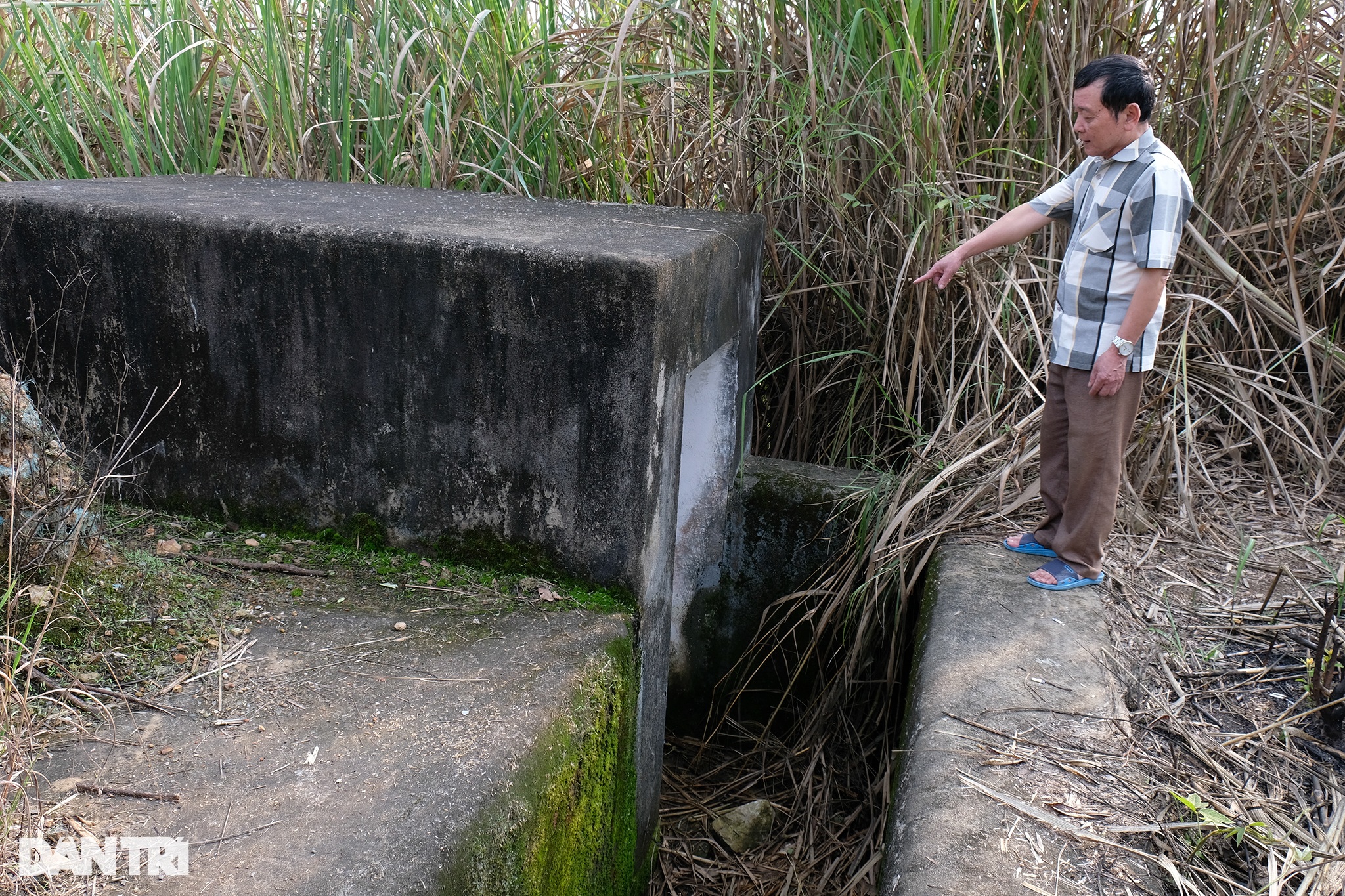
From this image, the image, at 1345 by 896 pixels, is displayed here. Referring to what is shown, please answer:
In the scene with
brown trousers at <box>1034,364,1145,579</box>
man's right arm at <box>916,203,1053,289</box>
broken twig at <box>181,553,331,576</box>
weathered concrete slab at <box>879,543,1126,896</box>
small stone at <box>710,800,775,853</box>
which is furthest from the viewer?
small stone at <box>710,800,775,853</box>

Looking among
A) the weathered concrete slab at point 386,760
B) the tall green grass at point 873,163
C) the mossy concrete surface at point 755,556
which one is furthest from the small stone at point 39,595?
the mossy concrete surface at point 755,556

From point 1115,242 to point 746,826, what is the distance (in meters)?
1.75

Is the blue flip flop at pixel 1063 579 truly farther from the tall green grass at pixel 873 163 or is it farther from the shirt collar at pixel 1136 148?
the shirt collar at pixel 1136 148

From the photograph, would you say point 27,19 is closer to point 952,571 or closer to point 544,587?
point 544,587

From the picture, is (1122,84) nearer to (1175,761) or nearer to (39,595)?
(1175,761)

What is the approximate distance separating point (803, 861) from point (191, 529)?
1.73 meters

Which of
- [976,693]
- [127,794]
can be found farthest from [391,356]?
[976,693]

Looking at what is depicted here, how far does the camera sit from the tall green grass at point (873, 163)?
2975 mm

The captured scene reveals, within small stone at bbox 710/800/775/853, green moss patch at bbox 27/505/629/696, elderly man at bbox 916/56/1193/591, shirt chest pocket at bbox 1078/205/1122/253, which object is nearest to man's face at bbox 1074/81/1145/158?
elderly man at bbox 916/56/1193/591

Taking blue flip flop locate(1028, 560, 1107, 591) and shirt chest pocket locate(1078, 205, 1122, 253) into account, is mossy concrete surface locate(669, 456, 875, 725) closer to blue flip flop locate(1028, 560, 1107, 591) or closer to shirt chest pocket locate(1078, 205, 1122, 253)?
blue flip flop locate(1028, 560, 1107, 591)

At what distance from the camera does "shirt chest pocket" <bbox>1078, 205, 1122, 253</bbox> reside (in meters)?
2.31

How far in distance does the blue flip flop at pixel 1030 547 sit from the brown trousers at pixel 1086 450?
101 mm

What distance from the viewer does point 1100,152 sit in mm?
2324

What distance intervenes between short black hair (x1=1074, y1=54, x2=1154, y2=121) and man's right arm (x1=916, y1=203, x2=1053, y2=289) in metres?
0.36
